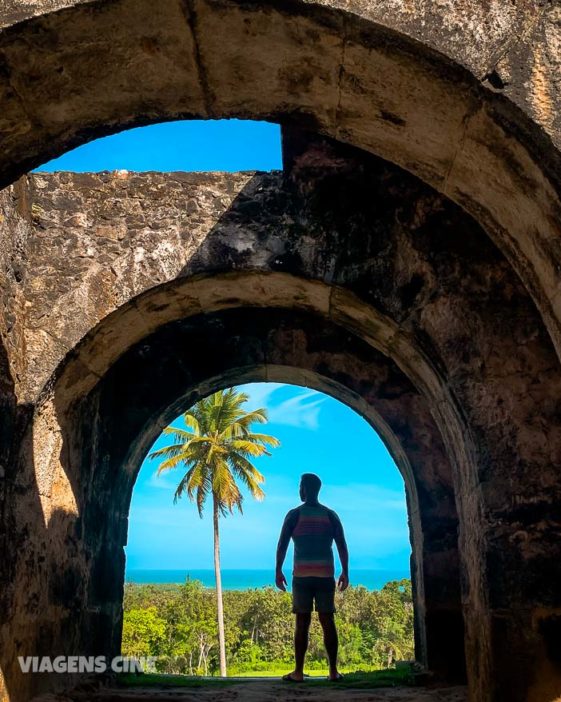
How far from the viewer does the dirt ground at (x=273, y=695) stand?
4.71 meters

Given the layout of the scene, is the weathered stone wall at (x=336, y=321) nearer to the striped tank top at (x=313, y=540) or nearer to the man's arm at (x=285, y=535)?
the striped tank top at (x=313, y=540)

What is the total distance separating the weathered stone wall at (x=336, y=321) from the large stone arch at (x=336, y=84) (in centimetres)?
120

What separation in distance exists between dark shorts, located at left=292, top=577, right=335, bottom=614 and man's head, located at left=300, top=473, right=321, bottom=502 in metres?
0.70

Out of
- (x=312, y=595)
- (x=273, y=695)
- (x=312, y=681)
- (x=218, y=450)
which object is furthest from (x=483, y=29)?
(x=218, y=450)

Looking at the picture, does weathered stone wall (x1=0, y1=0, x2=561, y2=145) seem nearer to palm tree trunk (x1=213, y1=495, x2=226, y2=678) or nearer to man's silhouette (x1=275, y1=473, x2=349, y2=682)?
man's silhouette (x1=275, y1=473, x2=349, y2=682)

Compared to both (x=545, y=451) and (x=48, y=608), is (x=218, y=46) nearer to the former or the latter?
(x=545, y=451)

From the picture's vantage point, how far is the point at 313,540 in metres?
6.21

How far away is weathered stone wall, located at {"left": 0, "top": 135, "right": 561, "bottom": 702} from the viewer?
3.63 m

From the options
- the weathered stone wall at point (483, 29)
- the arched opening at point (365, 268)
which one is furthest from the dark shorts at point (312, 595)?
the weathered stone wall at point (483, 29)

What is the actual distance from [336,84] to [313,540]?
4.44 metres

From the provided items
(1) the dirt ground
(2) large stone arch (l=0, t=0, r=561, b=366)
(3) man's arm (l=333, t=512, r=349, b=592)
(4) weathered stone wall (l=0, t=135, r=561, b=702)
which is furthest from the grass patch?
(2) large stone arch (l=0, t=0, r=561, b=366)

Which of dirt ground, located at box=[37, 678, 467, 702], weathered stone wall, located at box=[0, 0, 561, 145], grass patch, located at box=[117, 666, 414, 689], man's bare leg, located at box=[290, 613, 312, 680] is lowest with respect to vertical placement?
dirt ground, located at box=[37, 678, 467, 702]

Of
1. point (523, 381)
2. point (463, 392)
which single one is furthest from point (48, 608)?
point (523, 381)

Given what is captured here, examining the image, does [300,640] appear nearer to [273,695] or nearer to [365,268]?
[273,695]
